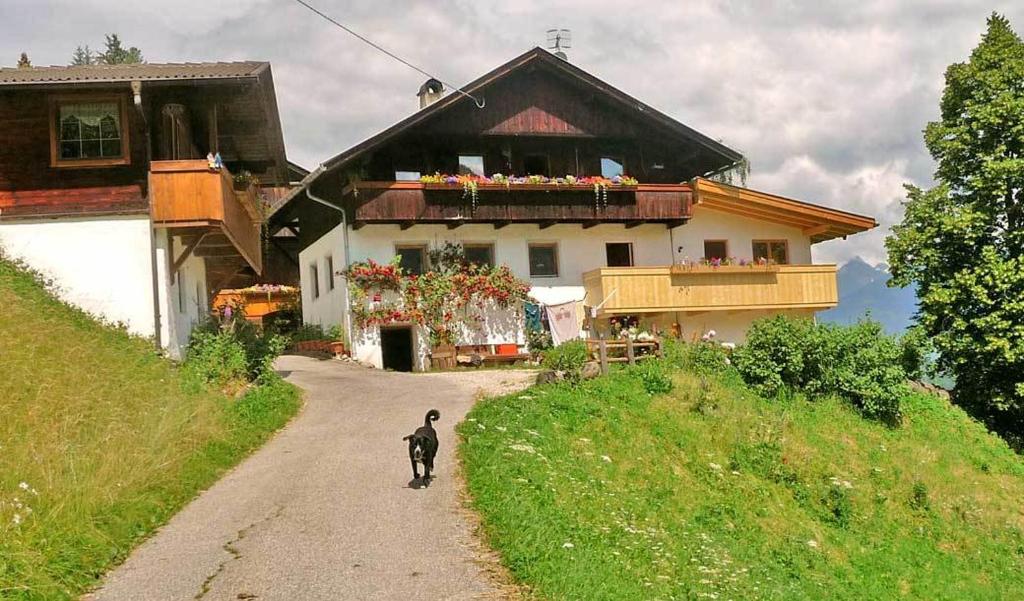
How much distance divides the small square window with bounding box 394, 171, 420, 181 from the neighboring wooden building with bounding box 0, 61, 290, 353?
7.92 m

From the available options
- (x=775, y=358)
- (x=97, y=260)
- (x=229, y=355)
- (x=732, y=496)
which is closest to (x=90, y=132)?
(x=97, y=260)

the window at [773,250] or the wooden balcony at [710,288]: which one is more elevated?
the window at [773,250]

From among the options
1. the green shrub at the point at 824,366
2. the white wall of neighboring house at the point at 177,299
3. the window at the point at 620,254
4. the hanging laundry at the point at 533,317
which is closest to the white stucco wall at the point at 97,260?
the white wall of neighboring house at the point at 177,299

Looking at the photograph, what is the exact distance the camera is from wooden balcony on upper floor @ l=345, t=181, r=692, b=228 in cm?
2605

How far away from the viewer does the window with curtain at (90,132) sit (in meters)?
19.5

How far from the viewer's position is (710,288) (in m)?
28.5

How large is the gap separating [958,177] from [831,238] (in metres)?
7.25

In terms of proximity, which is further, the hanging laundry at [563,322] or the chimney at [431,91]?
the chimney at [431,91]

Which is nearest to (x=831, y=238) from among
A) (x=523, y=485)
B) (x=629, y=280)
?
(x=629, y=280)

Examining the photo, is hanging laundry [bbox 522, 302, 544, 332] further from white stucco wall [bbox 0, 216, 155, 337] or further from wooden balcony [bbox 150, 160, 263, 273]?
white stucco wall [bbox 0, 216, 155, 337]

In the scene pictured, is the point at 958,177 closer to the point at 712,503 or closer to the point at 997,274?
the point at 997,274

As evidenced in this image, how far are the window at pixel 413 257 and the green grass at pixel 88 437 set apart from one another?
29.9ft

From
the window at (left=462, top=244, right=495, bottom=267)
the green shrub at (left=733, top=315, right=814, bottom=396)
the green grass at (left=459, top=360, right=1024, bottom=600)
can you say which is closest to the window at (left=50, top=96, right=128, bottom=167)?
the green grass at (left=459, top=360, right=1024, bottom=600)

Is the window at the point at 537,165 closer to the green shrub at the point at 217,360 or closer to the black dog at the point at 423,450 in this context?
the green shrub at the point at 217,360
